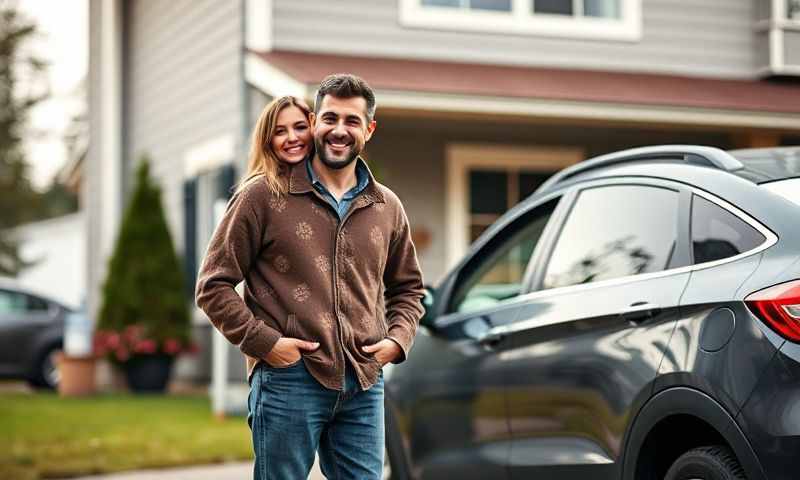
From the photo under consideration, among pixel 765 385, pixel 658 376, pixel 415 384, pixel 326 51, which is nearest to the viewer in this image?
pixel 765 385

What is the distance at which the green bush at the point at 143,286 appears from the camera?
1444 centimetres

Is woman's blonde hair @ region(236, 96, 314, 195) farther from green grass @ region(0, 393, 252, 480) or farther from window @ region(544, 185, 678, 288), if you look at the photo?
green grass @ region(0, 393, 252, 480)

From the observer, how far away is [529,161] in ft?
44.0

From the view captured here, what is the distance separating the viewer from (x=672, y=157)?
5004 mm

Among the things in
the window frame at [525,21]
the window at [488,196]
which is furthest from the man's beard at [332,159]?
the window at [488,196]

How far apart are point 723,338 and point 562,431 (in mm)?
1042

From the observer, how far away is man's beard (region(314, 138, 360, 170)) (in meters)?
3.97

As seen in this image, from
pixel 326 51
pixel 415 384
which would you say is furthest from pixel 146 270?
pixel 415 384

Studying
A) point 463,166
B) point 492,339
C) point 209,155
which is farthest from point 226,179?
point 492,339

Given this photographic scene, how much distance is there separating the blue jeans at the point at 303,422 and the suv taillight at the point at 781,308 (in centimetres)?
118

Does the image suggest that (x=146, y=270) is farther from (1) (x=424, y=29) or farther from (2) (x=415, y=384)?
(2) (x=415, y=384)

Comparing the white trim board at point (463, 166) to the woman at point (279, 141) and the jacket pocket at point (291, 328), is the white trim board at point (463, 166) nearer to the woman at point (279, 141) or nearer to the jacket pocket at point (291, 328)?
the woman at point (279, 141)

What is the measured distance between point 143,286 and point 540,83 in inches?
202

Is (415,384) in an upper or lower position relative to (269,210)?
lower
